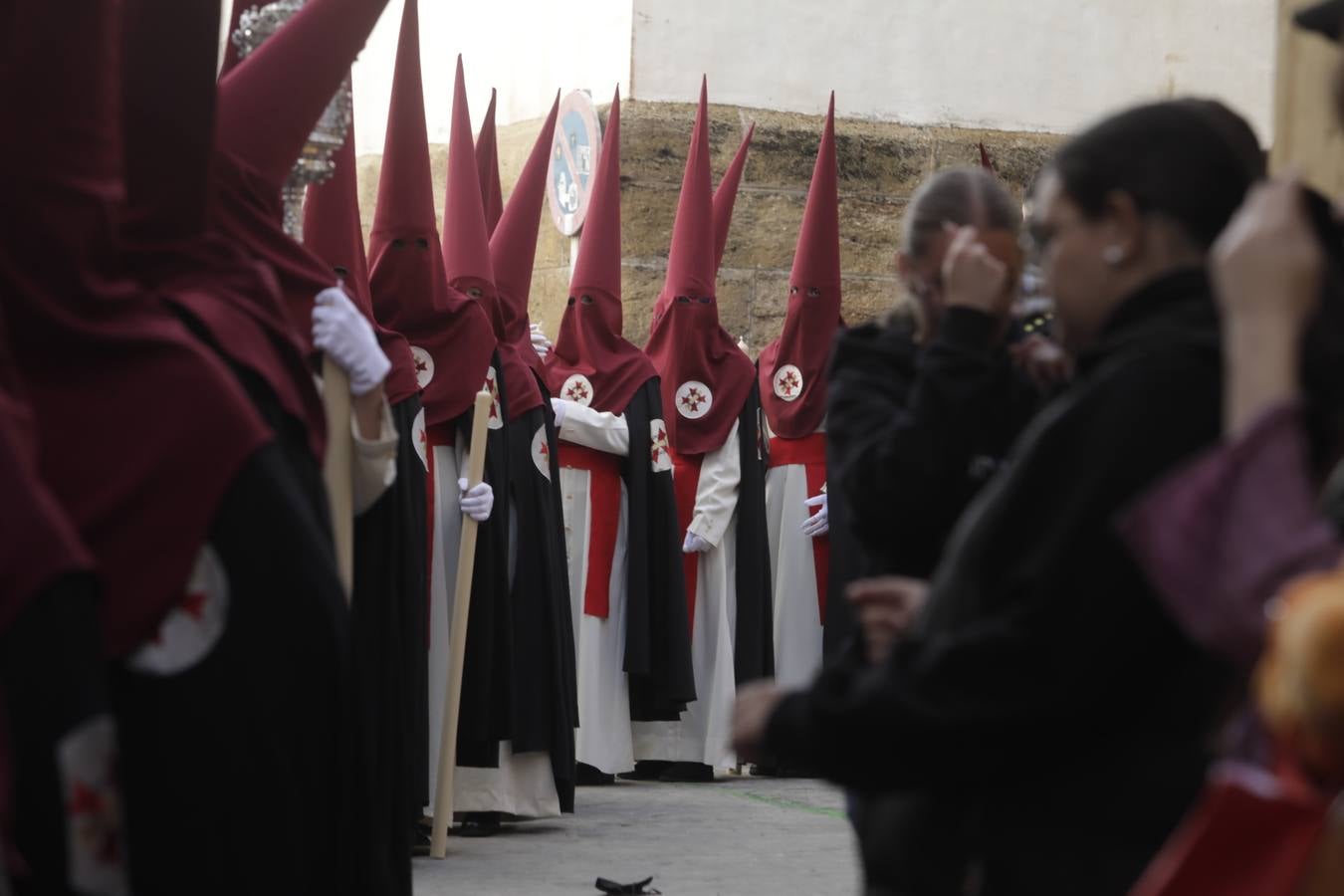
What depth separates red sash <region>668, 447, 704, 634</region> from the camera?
420 inches

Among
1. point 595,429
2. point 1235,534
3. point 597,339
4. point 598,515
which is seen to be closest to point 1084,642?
point 1235,534

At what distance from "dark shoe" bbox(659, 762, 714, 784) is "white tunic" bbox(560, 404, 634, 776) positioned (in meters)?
0.47

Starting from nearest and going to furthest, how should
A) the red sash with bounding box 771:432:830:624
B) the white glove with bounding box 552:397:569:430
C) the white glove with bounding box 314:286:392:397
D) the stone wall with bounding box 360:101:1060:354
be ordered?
the white glove with bounding box 314:286:392:397 → the white glove with bounding box 552:397:569:430 → the red sash with bounding box 771:432:830:624 → the stone wall with bounding box 360:101:1060:354

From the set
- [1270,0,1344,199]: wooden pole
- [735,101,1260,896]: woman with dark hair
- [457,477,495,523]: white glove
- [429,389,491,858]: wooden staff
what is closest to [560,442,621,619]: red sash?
[457,477,495,523]: white glove

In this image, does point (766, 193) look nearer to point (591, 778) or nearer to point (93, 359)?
point (591, 778)

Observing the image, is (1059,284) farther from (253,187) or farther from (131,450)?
(253,187)

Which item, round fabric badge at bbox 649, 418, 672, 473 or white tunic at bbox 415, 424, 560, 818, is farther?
round fabric badge at bbox 649, 418, 672, 473

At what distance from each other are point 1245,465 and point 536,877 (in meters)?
5.26

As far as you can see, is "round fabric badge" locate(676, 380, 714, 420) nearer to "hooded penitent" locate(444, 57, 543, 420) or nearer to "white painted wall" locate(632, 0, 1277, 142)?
"hooded penitent" locate(444, 57, 543, 420)

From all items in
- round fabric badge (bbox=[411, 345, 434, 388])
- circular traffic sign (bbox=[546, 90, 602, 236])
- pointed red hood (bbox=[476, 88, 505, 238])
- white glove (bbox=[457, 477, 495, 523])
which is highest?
circular traffic sign (bbox=[546, 90, 602, 236])

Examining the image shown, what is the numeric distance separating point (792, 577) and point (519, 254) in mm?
2755

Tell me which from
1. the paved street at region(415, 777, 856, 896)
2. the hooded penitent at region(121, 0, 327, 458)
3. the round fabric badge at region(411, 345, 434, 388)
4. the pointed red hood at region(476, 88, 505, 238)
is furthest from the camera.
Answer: the pointed red hood at region(476, 88, 505, 238)

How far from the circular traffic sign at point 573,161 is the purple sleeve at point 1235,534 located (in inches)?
456

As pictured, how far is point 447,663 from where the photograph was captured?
25.7 feet
